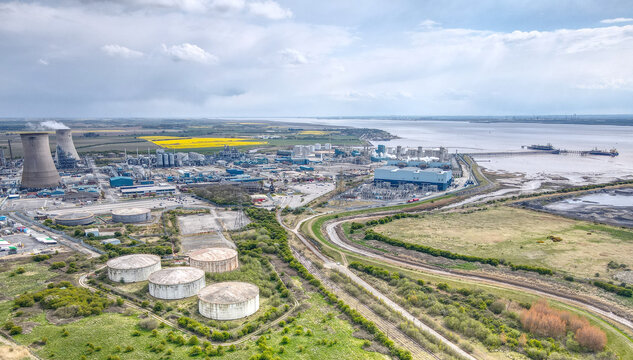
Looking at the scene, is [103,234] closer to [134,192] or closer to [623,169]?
[134,192]

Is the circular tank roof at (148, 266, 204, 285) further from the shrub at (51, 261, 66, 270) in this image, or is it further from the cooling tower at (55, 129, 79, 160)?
the cooling tower at (55, 129, 79, 160)

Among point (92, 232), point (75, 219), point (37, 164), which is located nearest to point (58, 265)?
point (92, 232)

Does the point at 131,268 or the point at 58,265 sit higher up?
the point at 131,268

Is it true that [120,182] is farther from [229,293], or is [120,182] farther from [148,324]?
[148,324]

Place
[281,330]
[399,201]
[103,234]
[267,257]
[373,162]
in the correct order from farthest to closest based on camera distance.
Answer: [373,162], [399,201], [103,234], [267,257], [281,330]

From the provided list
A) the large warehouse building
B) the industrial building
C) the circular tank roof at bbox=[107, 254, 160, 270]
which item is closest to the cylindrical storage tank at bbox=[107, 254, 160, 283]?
the circular tank roof at bbox=[107, 254, 160, 270]

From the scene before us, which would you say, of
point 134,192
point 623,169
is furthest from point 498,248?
point 623,169

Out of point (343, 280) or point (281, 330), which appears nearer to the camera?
point (281, 330)
